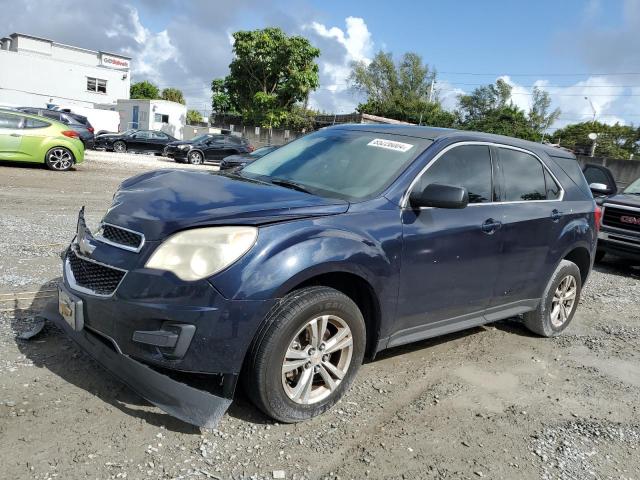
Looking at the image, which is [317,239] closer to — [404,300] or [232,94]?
[404,300]

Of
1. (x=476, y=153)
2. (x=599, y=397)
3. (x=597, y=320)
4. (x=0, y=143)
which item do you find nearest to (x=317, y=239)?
(x=476, y=153)

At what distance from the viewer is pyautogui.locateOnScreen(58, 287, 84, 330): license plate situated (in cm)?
308

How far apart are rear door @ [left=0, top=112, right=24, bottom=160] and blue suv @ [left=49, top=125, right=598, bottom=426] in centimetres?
1170

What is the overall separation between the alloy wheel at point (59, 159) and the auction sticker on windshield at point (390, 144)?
1294 centimetres

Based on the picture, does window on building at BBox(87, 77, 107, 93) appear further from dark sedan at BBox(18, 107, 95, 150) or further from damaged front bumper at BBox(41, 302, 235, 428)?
damaged front bumper at BBox(41, 302, 235, 428)

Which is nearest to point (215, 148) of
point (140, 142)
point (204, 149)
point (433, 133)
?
point (204, 149)

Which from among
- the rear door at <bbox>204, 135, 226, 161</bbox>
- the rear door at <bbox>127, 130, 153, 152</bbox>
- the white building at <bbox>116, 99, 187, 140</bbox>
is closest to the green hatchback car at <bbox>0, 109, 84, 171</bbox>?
the rear door at <bbox>204, 135, 226, 161</bbox>

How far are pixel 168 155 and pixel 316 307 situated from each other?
24156 mm

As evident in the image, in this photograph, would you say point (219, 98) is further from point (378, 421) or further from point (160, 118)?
point (378, 421)

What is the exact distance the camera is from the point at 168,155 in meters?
25.8

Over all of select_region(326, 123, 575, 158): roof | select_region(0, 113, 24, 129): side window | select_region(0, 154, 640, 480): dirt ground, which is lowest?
select_region(0, 154, 640, 480): dirt ground

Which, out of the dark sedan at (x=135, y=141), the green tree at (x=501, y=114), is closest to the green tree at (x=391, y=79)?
the green tree at (x=501, y=114)

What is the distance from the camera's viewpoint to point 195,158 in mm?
25156

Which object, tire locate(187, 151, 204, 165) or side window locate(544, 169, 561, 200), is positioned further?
tire locate(187, 151, 204, 165)
